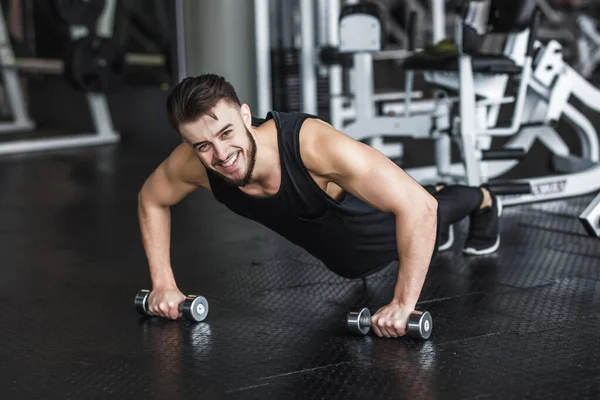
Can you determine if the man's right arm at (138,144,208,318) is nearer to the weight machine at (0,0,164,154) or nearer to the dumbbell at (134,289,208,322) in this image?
the dumbbell at (134,289,208,322)

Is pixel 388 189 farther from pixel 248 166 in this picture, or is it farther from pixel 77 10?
pixel 77 10

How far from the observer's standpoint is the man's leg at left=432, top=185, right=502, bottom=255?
2.54 metres

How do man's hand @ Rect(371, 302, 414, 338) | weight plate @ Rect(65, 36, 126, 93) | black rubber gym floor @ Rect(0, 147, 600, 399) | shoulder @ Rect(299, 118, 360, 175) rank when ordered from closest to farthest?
1. black rubber gym floor @ Rect(0, 147, 600, 399)
2. shoulder @ Rect(299, 118, 360, 175)
3. man's hand @ Rect(371, 302, 414, 338)
4. weight plate @ Rect(65, 36, 126, 93)

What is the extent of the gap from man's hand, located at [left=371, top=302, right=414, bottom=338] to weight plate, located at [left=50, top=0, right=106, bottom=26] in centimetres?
392

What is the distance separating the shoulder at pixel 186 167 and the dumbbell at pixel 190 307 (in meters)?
0.28

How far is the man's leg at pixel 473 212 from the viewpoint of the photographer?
2.54 m

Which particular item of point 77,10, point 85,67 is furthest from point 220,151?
point 85,67

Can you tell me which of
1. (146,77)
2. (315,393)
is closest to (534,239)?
(315,393)

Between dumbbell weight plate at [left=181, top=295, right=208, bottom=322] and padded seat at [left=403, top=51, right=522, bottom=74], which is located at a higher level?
padded seat at [left=403, top=51, right=522, bottom=74]

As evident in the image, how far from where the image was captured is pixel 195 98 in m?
1.86

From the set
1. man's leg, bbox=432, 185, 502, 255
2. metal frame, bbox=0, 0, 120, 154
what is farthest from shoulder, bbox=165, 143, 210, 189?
metal frame, bbox=0, 0, 120, 154

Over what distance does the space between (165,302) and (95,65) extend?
3.78 meters

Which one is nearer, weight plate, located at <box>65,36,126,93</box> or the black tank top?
the black tank top

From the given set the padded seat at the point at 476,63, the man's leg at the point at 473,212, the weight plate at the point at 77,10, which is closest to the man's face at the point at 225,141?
the man's leg at the point at 473,212
